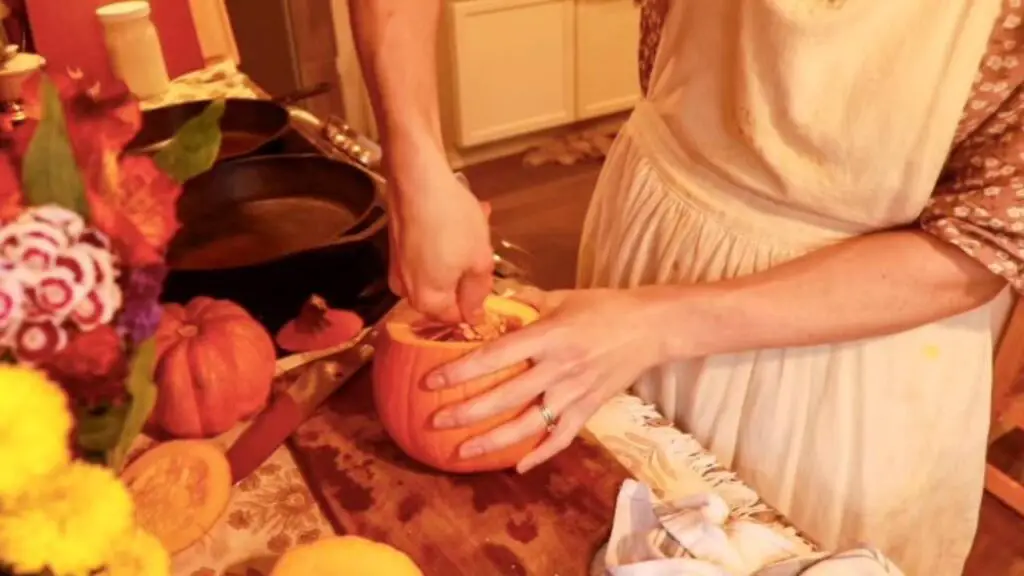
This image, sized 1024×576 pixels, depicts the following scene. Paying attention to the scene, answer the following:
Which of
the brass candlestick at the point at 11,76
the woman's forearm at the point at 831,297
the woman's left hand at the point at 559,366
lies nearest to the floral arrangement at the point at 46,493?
the woman's left hand at the point at 559,366

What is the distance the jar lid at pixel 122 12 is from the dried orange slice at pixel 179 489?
3.28 feet

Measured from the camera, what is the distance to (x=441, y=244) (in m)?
0.73

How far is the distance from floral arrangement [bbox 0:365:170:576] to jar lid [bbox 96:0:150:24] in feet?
4.31

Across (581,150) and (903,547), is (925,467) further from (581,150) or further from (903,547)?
(581,150)

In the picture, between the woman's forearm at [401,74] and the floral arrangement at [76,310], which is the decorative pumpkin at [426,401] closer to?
the woman's forearm at [401,74]

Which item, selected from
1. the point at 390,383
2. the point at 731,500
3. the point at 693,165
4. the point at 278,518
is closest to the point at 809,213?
the point at 693,165

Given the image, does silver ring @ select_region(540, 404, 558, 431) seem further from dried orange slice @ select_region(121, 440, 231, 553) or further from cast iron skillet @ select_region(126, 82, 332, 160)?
cast iron skillet @ select_region(126, 82, 332, 160)

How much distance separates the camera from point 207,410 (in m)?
0.76

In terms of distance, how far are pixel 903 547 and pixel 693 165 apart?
42 centimetres

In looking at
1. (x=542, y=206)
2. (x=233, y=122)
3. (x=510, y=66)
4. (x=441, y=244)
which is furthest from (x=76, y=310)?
(x=510, y=66)

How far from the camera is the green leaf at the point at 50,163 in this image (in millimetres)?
378

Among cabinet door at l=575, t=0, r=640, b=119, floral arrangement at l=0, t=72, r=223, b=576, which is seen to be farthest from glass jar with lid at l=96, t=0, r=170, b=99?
cabinet door at l=575, t=0, r=640, b=119

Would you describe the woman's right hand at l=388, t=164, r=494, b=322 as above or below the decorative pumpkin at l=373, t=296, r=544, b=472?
above

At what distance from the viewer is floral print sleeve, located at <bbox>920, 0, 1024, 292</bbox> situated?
680mm
